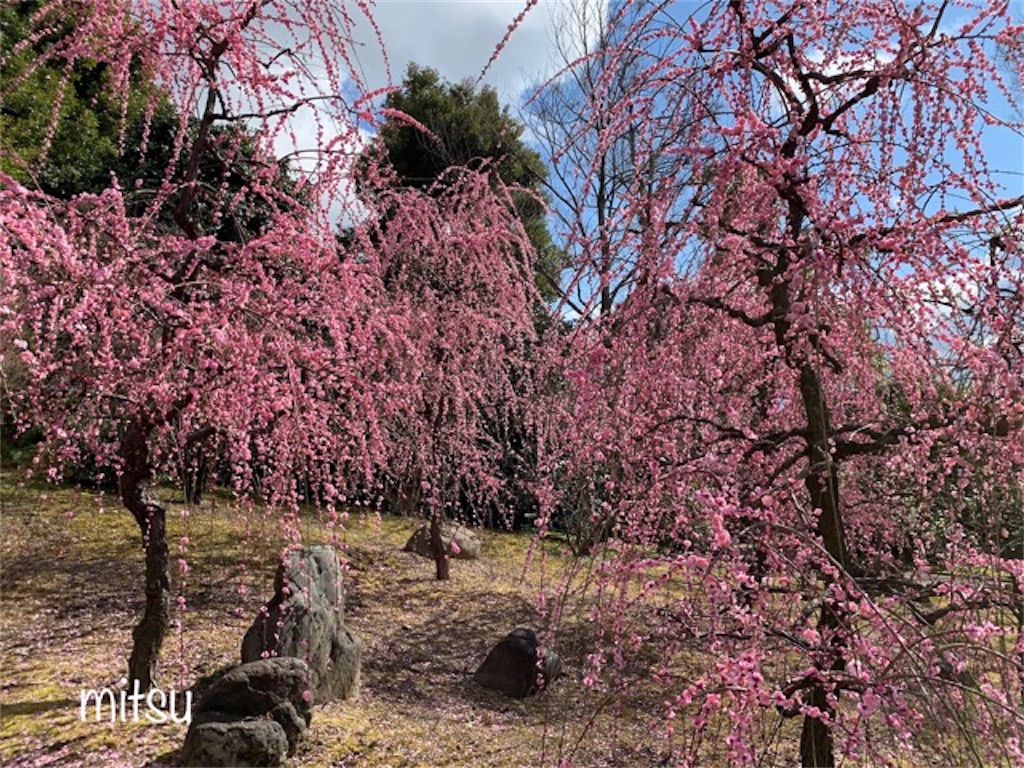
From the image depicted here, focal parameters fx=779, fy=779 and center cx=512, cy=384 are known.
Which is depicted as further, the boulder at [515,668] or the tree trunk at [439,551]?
the tree trunk at [439,551]

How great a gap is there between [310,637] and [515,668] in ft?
4.07

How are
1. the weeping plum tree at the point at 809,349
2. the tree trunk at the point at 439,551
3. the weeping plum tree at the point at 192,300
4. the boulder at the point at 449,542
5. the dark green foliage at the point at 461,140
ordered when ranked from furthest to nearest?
the dark green foliage at the point at 461,140, the boulder at the point at 449,542, the tree trunk at the point at 439,551, the weeping plum tree at the point at 192,300, the weeping plum tree at the point at 809,349

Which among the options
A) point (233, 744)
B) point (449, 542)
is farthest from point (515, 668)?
point (449, 542)

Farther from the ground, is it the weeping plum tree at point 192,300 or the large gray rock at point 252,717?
the weeping plum tree at point 192,300

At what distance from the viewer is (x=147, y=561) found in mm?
3709

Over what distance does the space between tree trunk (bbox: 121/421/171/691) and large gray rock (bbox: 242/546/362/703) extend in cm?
50

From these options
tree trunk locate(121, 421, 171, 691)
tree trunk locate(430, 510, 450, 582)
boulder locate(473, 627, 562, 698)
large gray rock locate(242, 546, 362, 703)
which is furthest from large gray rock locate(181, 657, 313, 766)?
tree trunk locate(430, 510, 450, 582)

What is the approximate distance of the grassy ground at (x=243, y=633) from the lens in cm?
345

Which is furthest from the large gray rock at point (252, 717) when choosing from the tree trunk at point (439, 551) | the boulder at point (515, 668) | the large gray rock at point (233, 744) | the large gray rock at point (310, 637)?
the tree trunk at point (439, 551)

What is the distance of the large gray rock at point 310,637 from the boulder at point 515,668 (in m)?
0.82

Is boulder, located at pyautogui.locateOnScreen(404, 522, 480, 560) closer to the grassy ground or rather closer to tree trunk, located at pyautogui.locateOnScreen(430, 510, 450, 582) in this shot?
the grassy ground

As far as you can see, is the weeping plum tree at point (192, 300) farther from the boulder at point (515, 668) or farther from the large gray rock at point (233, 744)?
the boulder at point (515, 668)

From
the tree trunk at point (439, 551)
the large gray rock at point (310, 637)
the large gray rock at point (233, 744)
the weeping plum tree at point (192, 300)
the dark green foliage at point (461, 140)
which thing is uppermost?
the dark green foliage at point (461, 140)

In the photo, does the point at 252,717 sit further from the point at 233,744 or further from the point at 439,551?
the point at 439,551
